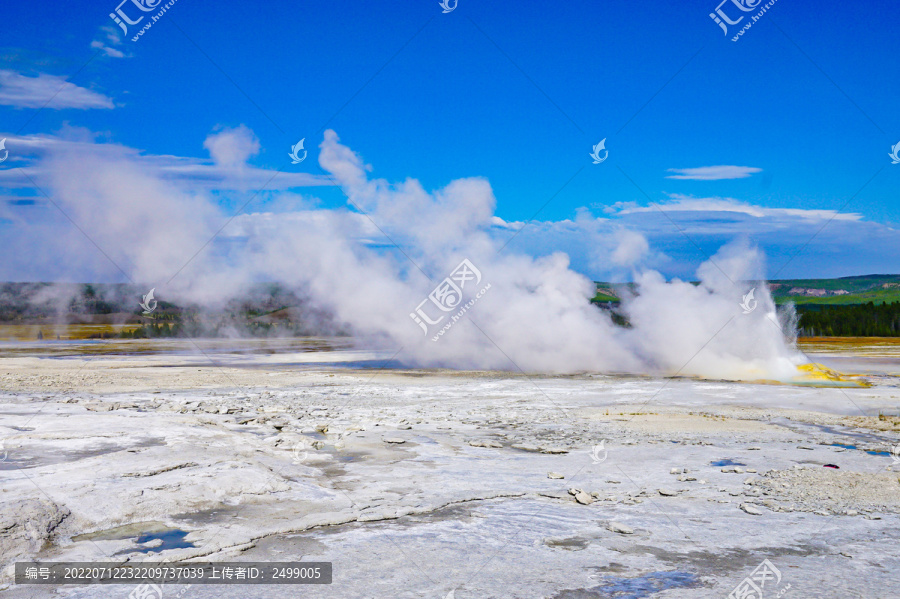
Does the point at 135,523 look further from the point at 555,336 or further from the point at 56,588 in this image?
the point at 555,336

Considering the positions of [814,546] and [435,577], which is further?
[814,546]

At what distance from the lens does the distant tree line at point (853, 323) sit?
250 ft

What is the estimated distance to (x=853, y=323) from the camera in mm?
78938

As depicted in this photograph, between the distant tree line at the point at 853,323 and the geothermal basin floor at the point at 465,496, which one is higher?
the distant tree line at the point at 853,323

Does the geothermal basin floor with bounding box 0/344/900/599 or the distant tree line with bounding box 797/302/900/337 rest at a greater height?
the distant tree line with bounding box 797/302/900/337

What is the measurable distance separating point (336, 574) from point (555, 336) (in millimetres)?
26936

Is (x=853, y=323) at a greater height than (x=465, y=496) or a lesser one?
greater

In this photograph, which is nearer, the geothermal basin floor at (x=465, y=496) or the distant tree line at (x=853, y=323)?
the geothermal basin floor at (x=465, y=496)

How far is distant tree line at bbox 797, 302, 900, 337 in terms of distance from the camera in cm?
7631

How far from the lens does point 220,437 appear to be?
39.8 feet

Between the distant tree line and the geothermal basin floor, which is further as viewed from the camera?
the distant tree line

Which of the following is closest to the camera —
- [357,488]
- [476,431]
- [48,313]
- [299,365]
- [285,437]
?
[357,488]

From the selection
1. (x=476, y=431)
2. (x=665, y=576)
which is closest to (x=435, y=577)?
(x=665, y=576)

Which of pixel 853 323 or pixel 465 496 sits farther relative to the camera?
pixel 853 323
